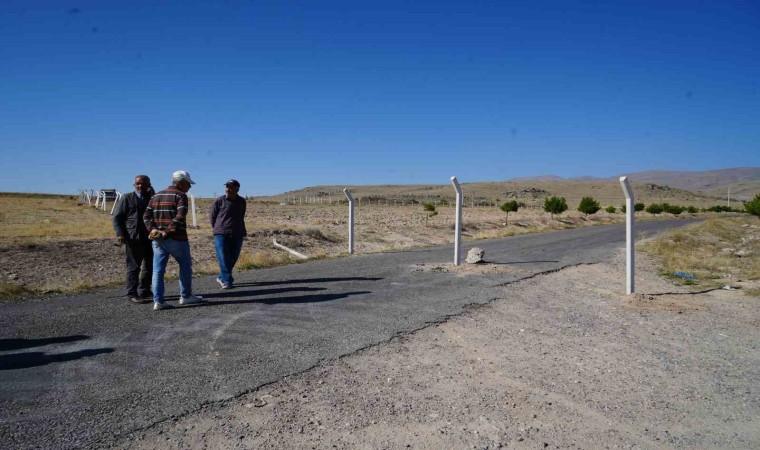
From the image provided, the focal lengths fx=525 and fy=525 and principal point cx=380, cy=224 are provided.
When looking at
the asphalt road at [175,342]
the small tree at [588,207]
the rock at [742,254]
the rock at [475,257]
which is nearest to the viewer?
the asphalt road at [175,342]

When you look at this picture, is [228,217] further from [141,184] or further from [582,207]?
[582,207]

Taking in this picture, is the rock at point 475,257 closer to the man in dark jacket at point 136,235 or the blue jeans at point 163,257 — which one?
the blue jeans at point 163,257

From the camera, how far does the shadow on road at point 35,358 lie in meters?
4.93

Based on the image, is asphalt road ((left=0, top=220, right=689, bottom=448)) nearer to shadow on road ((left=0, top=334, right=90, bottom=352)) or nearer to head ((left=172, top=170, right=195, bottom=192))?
shadow on road ((left=0, top=334, right=90, bottom=352))

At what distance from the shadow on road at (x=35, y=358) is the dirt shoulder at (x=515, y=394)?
203 cm

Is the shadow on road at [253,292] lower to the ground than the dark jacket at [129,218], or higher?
lower

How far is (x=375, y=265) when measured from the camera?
12.9m

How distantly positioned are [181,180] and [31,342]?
109 inches

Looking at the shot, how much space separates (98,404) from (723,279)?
12.8 meters

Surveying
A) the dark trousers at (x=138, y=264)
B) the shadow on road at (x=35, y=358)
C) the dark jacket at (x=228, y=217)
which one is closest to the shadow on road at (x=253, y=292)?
the dark trousers at (x=138, y=264)

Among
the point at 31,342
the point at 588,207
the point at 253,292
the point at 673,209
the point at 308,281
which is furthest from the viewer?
the point at 673,209

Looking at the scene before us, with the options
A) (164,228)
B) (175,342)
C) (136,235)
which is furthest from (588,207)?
(175,342)

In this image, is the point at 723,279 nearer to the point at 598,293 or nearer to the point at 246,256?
the point at 598,293

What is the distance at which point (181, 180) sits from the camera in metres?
7.47
